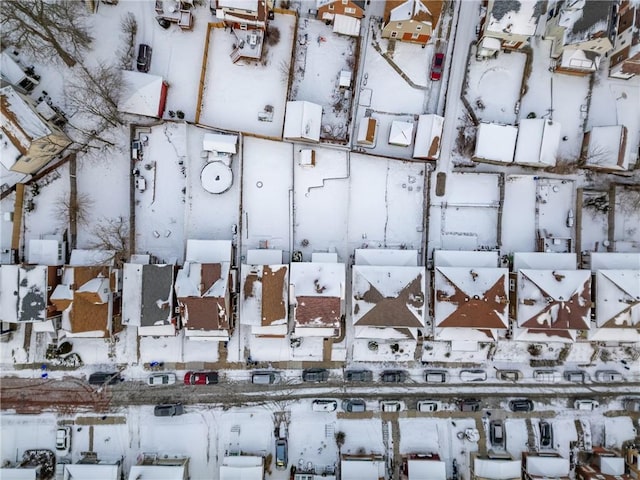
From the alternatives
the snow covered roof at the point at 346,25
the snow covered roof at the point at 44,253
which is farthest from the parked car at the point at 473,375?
the snow covered roof at the point at 44,253

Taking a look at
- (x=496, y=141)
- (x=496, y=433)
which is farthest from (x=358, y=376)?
(x=496, y=141)

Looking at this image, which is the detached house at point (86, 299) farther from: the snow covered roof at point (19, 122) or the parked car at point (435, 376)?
the parked car at point (435, 376)

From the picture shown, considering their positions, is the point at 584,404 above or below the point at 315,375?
below

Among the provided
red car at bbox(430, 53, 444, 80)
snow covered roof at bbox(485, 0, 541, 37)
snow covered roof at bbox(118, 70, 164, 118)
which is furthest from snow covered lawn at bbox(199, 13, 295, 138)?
snow covered roof at bbox(485, 0, 541, 37)

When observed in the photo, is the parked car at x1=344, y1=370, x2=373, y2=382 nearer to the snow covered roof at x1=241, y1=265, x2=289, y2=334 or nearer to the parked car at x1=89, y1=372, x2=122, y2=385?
the snow covered roof at x1=241, y1=265, x2=289, y2=334

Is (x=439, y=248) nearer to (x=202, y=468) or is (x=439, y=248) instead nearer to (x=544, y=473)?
(x=544, y=473)

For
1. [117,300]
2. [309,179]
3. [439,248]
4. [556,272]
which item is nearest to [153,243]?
[117,300]

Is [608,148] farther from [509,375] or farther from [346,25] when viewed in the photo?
[346,25]
